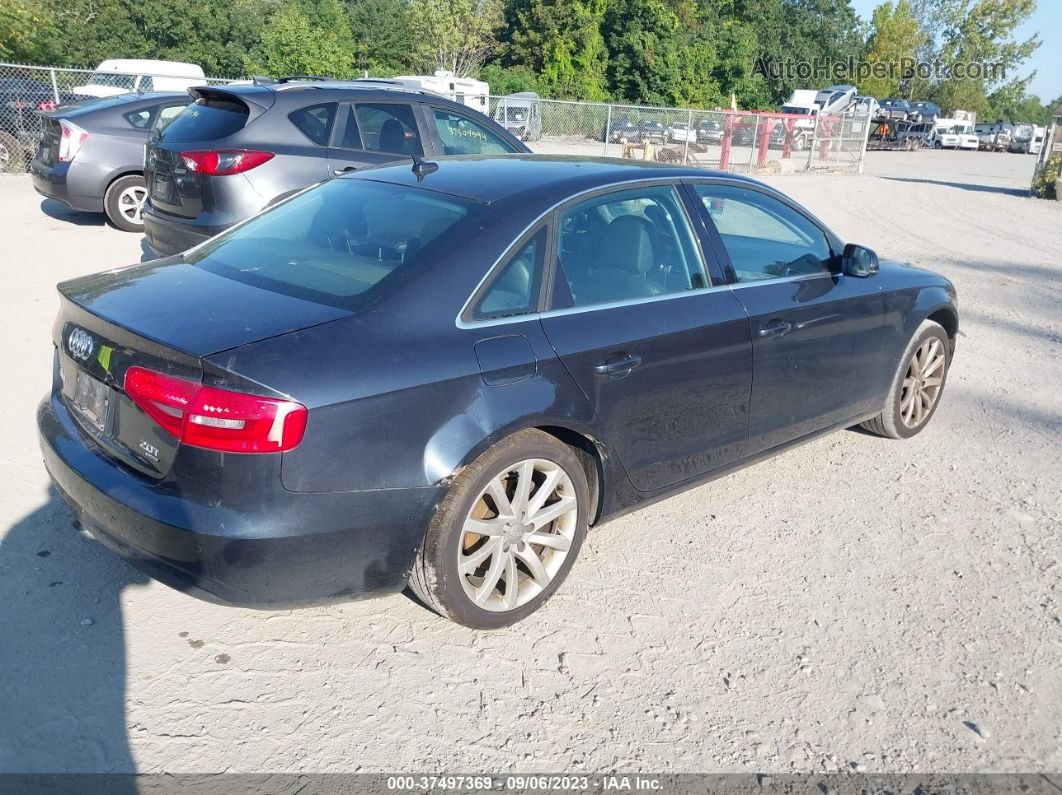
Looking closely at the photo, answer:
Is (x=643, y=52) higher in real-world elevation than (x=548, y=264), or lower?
higher

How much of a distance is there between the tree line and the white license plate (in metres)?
30.3

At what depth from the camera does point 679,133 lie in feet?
78.5

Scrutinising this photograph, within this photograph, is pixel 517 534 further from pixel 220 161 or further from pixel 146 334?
pixel 220 161

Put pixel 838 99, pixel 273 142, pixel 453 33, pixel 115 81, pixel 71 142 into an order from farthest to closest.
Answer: pixel 838 99, pixel 453 33, pixel 115 81, pixel 71 142, pixel 273 142

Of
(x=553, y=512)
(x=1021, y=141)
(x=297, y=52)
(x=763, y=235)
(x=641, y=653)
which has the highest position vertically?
(x=297, y=52)

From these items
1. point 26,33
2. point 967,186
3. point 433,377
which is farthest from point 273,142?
point 26,33

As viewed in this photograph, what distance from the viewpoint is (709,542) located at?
4.05 m

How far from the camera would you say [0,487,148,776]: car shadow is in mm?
2605

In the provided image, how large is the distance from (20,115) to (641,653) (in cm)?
1758

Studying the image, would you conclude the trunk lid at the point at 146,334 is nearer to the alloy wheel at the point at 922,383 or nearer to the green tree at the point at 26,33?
the alloy wheel at the point at 922,383

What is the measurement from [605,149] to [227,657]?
21.4 metres

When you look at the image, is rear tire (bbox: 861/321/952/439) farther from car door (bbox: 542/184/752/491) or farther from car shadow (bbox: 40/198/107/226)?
car shadow (bbox: 40/198/107/226)

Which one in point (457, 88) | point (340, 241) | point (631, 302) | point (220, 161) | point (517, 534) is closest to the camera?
point (517, 534)

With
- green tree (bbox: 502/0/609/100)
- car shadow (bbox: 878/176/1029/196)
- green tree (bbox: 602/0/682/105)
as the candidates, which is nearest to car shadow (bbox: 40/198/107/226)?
car shadow (bbox: 878/176/1029/196)
